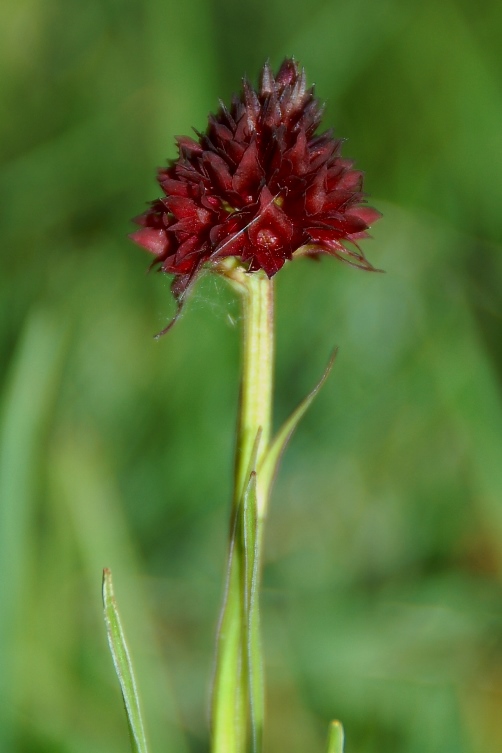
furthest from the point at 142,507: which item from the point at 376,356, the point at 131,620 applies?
the point at 376,356

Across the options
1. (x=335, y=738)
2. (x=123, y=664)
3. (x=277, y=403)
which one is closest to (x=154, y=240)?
(x=123, y=664)

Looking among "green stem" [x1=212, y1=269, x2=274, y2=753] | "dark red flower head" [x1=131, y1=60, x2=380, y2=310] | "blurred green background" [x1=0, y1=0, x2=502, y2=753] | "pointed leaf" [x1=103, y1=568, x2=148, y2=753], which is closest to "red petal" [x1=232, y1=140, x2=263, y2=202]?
"dark red flower head" [x1=131, y1=60, x2=380, y2=310]

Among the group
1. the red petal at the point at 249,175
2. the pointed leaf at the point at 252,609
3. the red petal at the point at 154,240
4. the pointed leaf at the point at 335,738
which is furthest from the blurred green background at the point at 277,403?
the pointed leaf at the point at 335,738

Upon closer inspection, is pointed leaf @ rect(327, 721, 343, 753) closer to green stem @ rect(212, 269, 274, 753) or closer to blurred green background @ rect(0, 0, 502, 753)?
green stem @ rect(212, 269, 274, 753)

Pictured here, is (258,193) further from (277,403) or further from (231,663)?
(277,403)

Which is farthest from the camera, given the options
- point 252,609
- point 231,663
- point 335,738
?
point 231,663

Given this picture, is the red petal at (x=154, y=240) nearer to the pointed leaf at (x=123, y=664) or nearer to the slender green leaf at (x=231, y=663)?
the slender green leaf at (x=231, y=663)
